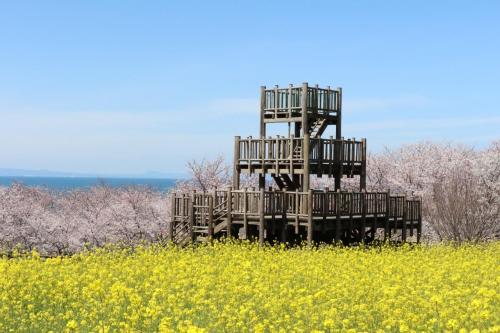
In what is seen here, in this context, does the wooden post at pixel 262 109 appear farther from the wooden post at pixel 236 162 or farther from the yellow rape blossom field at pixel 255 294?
the yellow rape blossom field at pixel 255 294

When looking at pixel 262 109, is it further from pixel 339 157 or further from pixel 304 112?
pixel 339 157

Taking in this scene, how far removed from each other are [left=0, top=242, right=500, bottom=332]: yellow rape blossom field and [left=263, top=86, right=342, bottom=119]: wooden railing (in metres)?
9.11

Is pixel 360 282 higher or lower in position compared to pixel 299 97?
lower

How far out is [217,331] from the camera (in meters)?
12.1

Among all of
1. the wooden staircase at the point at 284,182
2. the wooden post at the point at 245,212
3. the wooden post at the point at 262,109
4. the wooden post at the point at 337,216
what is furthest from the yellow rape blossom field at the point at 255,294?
the wooden post at the point at 262,109

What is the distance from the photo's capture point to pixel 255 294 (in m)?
15.2

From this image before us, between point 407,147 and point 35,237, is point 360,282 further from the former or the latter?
point 407,147

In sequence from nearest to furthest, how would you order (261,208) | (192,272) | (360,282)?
(360,282) → (192,272) → (261,208)

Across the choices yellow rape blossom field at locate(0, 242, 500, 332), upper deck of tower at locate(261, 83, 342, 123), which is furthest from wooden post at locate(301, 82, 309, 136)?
yellow rape blossom field at locate(0, 242, 500, 332)

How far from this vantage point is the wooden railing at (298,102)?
32.8m

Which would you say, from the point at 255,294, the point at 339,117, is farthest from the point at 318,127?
the point at 255,294

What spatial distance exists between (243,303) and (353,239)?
66.0 feet

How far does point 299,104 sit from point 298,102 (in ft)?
0.33

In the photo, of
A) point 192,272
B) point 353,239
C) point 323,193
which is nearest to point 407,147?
point 353,239
